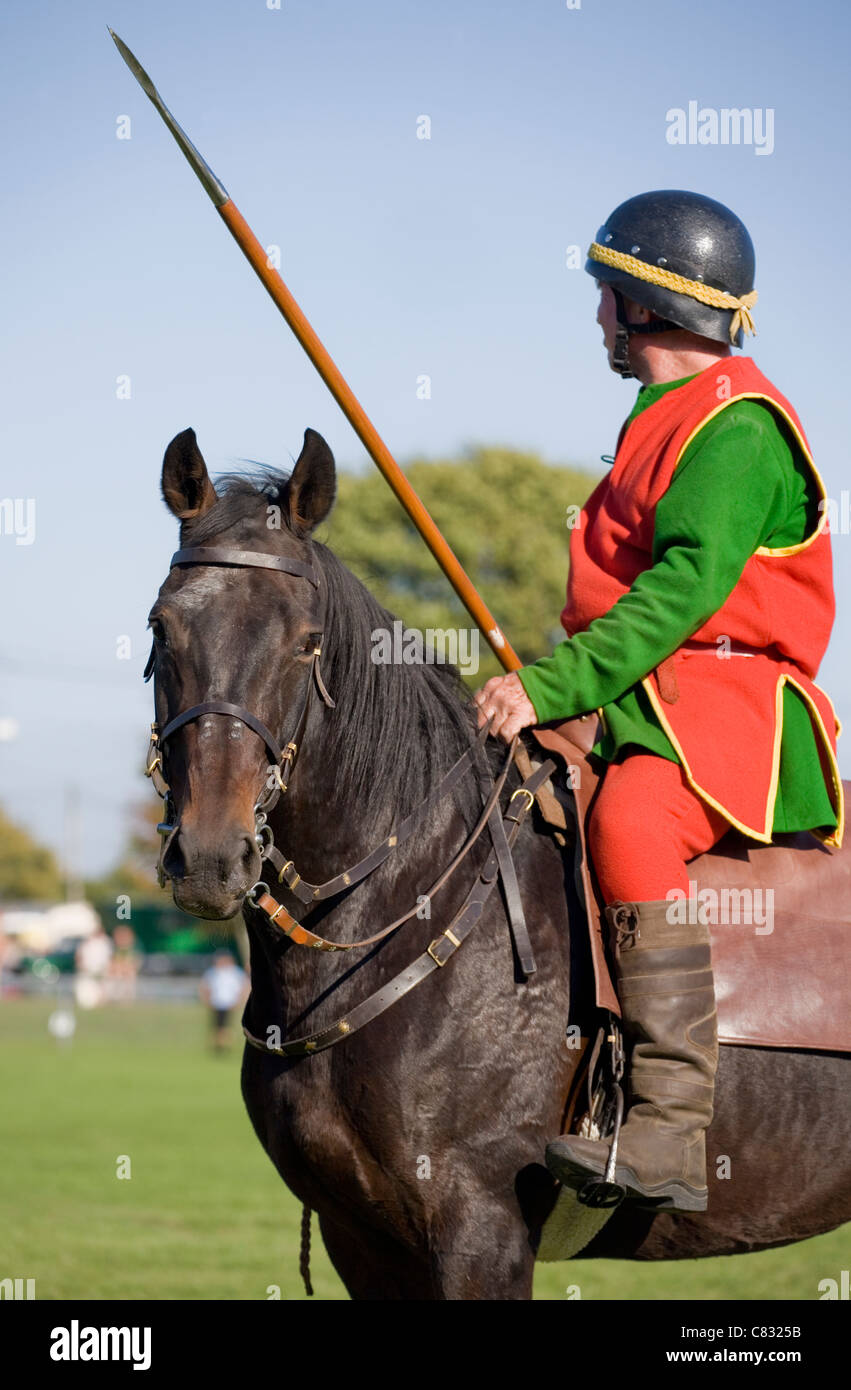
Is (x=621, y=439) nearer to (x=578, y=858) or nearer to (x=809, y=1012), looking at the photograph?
(x=578, y=858)

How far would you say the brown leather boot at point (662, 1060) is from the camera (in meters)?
3.99

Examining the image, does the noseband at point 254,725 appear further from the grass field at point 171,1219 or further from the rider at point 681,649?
the grass field at point 171,1219

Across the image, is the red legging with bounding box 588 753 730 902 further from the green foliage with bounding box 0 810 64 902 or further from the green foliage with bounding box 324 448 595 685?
the green foliage with bounding box 0 810 64 902

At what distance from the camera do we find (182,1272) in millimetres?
9570

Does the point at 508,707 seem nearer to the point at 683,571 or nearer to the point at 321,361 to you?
the point at 683,571

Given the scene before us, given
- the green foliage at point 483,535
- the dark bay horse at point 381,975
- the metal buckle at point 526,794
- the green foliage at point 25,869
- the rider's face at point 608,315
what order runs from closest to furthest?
the dark bay horse at point 381,975, the metal buckle at point 526,794, the rider's face at point 608,315, the green foliage at point 483,535, the green foliage at point 25,869

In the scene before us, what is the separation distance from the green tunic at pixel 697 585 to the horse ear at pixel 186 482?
109 cm

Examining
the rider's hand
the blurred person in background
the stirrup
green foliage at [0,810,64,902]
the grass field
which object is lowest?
green foliage at [0,810,64,902]

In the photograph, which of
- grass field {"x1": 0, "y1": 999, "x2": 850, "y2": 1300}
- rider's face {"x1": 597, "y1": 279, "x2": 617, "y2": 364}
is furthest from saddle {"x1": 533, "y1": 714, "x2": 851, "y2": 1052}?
grass field {"x1": 0, "y1": 999, "x2": 850, "y2": 1300}

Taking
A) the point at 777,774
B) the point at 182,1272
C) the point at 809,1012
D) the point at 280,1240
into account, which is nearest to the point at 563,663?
the point at 777,774

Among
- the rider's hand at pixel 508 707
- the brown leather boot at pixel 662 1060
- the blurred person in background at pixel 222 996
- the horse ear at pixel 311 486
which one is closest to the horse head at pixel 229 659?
the horse ear at pixel 311 486

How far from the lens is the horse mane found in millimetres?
4309

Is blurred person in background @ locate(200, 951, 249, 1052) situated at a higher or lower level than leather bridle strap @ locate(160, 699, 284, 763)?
lower

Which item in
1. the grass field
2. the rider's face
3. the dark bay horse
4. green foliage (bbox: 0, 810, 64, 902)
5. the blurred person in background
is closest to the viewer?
the dark bay horse
